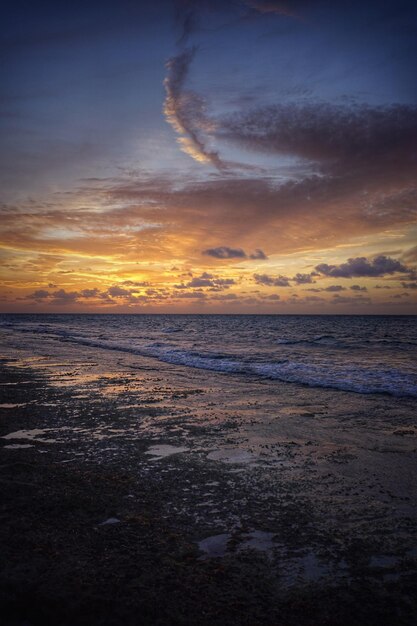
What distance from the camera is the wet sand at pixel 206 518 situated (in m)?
3.04

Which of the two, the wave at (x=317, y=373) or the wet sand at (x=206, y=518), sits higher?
the wet sand at (x=206, y=518)

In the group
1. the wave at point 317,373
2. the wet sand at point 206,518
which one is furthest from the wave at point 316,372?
the wet sand at point 206,518

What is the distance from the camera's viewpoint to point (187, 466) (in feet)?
19.6

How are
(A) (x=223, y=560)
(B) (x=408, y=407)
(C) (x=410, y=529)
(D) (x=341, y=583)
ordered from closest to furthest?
(D) (x=341, y=583) < (A) (x=223, y=560) < (C) (x=410, y=529) < (B) (x=408, y=407)

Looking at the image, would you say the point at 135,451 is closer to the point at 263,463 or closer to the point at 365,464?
the point at 263,463

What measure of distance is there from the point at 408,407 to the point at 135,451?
8180 millimetres

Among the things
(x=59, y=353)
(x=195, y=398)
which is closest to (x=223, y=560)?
(x=195, y=398)

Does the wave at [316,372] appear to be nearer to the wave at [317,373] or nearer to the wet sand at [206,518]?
the wave at [317,373]

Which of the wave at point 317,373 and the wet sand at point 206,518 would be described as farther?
the wave at point 317,373

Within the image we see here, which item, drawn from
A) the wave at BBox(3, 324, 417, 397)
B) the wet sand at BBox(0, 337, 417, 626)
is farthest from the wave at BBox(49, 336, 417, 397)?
the wet sand at BBox(0, 337, 417, 626)

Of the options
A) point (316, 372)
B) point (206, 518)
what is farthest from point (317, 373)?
point (206, 518)

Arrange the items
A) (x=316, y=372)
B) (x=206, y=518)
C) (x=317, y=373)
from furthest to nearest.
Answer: (x=316, y=372)
(x=317, y=373)
(x=206, y=518)

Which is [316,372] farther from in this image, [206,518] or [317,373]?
[206,518]

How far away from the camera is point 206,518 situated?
436cm
